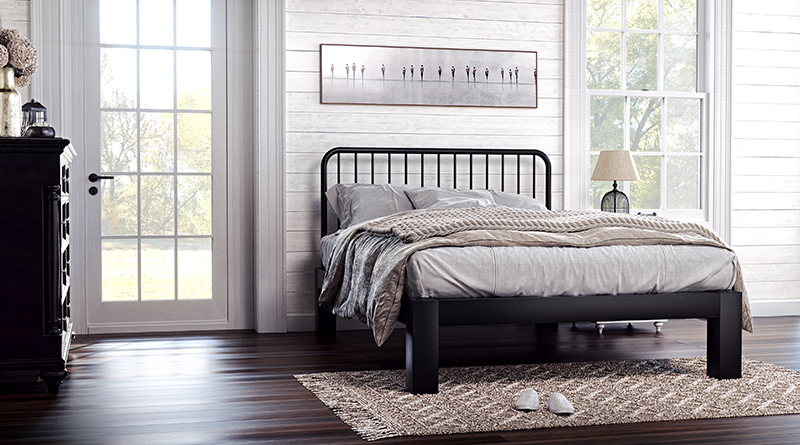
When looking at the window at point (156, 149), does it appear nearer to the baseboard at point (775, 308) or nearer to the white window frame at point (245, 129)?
the white window frame at point (245, 129)

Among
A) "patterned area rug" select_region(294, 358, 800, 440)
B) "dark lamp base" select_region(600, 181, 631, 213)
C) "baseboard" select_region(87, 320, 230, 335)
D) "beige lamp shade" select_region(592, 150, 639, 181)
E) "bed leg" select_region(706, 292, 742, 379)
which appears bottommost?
"baseboard" select_region(87, 320, 230, 335)

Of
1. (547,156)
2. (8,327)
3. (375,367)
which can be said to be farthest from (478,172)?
(8,327)

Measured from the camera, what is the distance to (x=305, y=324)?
4.30 metres

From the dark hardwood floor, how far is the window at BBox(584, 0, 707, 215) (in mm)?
892

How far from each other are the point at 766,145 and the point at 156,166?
12.4ft

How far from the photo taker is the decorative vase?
2.76 metres

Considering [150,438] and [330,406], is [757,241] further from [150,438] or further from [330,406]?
[150,438]

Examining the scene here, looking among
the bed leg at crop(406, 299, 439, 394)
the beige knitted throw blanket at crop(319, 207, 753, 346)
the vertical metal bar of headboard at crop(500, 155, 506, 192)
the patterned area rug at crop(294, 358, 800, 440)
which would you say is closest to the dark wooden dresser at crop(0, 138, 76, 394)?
the patterned area rug at crop(294, 358, 800, 440)

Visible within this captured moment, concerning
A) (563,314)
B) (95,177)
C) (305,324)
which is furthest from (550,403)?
(95,177)

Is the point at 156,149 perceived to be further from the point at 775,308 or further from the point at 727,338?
the point at 775,308

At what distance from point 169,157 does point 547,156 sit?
7.15ft

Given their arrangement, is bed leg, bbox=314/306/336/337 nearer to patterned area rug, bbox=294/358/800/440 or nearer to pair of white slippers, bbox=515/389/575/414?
patterned area rug, bbox=294/358/800/440

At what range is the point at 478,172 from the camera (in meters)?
4.57

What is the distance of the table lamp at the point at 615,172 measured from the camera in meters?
4.37
